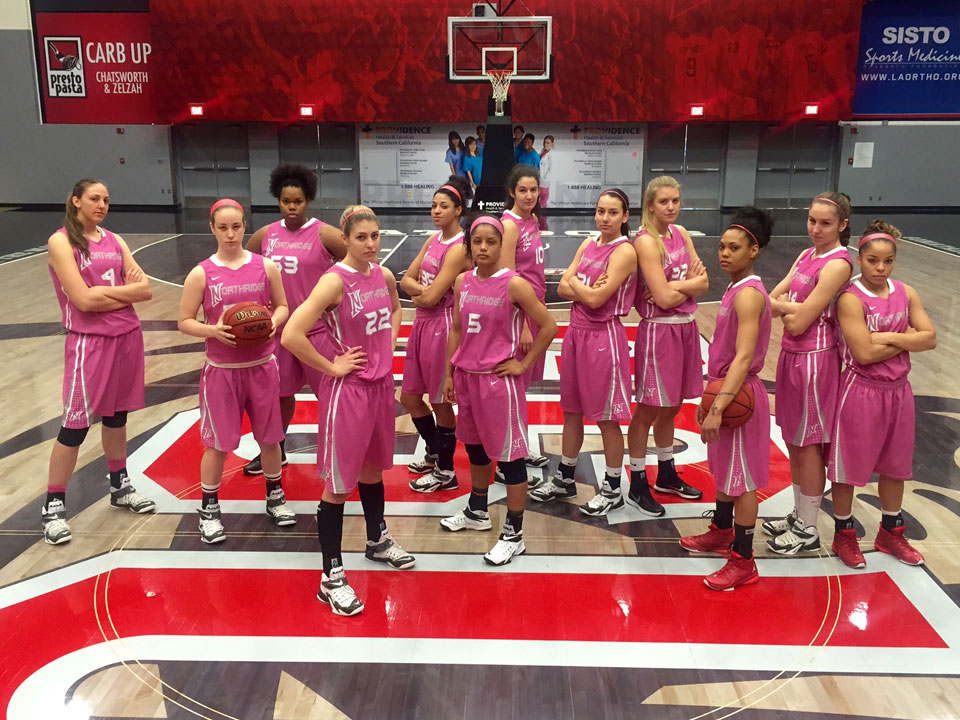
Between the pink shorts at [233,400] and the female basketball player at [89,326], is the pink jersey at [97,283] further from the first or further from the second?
→ the pink shorts at [233,400]

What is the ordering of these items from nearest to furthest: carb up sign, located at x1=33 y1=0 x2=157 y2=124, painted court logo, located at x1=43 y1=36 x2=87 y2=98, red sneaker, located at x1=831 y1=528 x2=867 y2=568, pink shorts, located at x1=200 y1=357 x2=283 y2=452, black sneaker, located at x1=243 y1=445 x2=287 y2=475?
red sneaker, located at x1=831 y1=528 x2=867 y2=568
pink shorts, located at x1=200 y1=357 x2=283 y2=452
black sneaker, located at x1=243 y1=445 x2=287 y2=475
carb up sign, located at x1=33 y1=0 x2=157 y2=124
painted court logo, located at x1=43 y1=36 x2=87 y2=98

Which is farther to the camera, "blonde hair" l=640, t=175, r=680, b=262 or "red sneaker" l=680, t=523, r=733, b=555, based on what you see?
"blonde hair" l=640, t=175, r=680, b=262

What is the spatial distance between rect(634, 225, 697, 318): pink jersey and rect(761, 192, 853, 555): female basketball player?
532 mm

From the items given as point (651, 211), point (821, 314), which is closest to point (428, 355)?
point (651, 211)

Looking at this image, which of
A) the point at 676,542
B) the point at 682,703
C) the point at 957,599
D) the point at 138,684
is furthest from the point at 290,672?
the point at 957,599

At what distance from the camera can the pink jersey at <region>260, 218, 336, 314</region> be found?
17.2 ft

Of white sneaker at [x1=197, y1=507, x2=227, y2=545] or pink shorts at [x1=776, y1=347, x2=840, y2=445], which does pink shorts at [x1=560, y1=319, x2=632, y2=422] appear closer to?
pink shorts at [x1=776, y1=347, x2=840, y2=445]

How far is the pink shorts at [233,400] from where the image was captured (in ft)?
14.8

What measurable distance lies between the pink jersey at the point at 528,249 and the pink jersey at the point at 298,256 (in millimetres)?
1185

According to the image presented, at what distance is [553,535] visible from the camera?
4.82m

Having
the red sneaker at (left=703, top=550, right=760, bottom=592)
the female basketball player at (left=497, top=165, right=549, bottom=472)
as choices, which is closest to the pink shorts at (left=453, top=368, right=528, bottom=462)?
the female basketball player at (left=497, top=165, right=549, bottom=472)

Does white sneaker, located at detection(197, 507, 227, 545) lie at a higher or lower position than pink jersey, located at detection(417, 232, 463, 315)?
lower

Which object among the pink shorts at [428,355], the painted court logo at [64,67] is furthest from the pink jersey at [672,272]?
the painted court logo at [64,67]

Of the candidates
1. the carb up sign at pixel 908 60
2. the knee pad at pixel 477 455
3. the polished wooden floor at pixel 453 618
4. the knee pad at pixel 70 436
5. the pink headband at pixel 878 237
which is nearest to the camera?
the polished wooden floor at pixel 453 618
